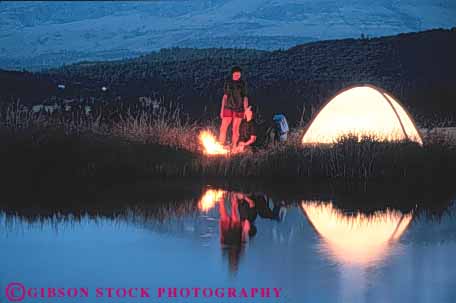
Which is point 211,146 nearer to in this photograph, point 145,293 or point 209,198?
point 209,198

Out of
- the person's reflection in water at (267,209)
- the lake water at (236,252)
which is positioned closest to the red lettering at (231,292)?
the lake water at (236,252)

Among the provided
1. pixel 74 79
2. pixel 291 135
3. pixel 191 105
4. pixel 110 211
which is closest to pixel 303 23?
pixel 74 79

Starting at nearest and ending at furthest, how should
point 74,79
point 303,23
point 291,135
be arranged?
1. point 291,135
2. point 74,79
3. point 303,23

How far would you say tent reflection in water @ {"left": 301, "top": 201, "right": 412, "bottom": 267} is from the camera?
8859 millimetres

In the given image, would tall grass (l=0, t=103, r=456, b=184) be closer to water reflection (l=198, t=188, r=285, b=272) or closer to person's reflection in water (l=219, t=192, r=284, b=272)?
water reflection (l=198, t=188, r=285, b=272)

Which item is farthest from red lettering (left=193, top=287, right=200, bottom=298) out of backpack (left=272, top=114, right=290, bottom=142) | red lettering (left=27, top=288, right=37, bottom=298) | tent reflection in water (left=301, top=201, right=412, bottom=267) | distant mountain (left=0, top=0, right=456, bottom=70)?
distant mountain (left=0, top=0, right=456, bottom=70)

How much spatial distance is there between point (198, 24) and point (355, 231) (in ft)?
205

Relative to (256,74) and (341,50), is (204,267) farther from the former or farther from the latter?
(341,50)

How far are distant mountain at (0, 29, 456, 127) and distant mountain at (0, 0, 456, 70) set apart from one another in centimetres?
152

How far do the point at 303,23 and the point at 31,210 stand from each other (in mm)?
57924

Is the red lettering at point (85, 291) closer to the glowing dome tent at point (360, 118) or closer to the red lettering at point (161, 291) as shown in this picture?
the red lettering at point (161, 291)

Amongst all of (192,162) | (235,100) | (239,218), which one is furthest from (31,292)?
(235,100)

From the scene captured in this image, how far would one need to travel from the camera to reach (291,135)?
18109mm

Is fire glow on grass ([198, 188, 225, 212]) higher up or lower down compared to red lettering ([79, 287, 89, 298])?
higher up
